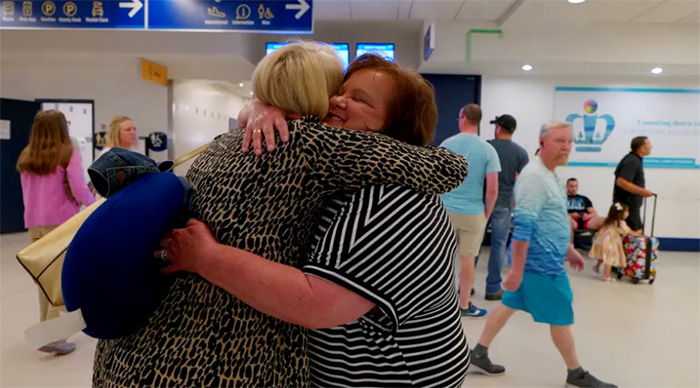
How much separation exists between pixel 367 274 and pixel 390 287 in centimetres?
6

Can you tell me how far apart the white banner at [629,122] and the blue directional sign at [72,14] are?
613 cm

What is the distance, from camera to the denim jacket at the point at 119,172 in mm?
900

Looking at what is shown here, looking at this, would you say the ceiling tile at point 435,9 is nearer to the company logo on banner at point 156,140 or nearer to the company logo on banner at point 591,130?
the company logo on banner at point 591,130

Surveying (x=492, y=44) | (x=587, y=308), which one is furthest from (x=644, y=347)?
(x=492, y=44)

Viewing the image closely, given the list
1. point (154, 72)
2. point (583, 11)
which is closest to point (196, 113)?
point (154, 72)

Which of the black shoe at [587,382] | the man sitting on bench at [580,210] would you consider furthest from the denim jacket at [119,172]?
the man sitting on bench at [580,210]

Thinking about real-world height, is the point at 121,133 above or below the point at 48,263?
above

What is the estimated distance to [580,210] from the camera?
711 cm

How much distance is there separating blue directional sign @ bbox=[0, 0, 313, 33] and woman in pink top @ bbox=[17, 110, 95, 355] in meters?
1.81

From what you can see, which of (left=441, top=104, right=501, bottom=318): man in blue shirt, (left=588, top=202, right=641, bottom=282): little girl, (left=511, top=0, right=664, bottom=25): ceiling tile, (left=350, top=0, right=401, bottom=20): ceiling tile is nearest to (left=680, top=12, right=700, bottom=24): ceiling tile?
(left=511, top=0, right=664, bottom=25): ceiling tile

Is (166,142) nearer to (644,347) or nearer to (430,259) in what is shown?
(644,347)

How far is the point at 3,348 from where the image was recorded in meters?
3.19

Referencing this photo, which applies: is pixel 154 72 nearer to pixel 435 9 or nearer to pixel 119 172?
pixel 435 9

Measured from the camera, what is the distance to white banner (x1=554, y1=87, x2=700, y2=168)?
24.7 ft
